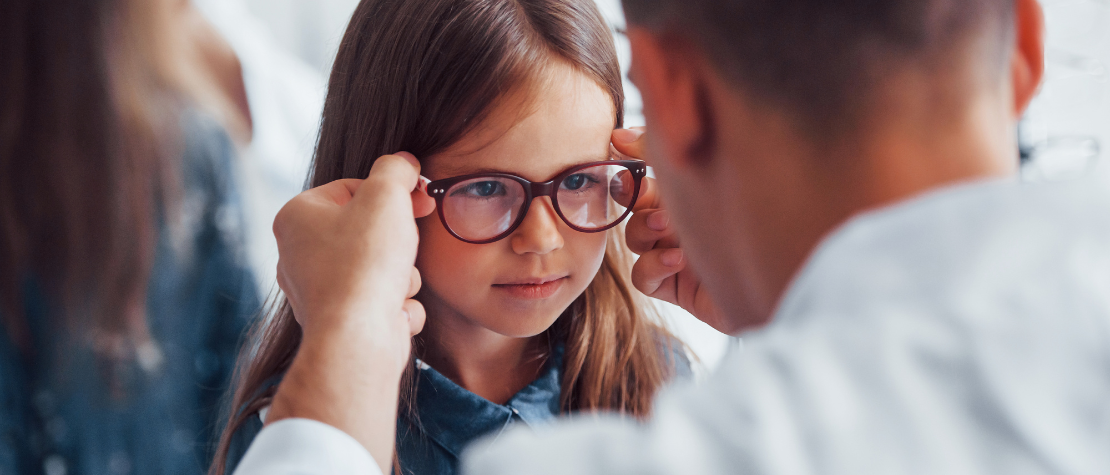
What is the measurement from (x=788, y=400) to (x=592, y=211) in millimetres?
651

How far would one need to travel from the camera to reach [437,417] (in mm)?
1078

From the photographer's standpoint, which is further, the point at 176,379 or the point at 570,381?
the point at 176,379

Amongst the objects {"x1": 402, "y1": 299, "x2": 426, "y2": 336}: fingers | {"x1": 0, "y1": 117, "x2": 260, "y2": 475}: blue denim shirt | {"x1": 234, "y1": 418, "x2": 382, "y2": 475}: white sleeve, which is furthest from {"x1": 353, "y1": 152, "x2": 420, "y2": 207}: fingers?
{"x1": 0, "y1": 117, "x2": 260, "y2": 475}: blue denim shirt

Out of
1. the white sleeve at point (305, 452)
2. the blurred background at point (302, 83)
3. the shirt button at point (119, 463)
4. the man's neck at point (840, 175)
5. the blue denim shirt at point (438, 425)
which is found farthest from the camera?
the shirt button at point (119, 463)

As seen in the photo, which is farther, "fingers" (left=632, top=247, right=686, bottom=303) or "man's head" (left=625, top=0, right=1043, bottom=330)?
"fingers" (left=632, top=247, right=686, bottom=303)

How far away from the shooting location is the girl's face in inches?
36.2

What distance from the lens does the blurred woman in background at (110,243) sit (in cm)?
151

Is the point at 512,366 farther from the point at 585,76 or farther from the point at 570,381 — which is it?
the point at 585,76

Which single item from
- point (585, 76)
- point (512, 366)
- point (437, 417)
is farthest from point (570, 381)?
point (585, 76)

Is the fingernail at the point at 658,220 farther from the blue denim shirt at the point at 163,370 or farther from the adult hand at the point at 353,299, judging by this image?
the blue denim shirt at the point at 163,370

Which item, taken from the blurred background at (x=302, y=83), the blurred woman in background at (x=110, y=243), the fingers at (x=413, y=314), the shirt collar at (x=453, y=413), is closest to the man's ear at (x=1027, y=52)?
the fingers at (x=413, y=314)

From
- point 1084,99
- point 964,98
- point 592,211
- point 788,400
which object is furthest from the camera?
point 1084,99

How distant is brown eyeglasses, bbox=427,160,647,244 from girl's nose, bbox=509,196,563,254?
1cm

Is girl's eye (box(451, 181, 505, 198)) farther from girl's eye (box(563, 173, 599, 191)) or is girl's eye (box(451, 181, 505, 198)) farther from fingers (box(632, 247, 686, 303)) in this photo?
fingers (box(632, 247, 686, 303))
